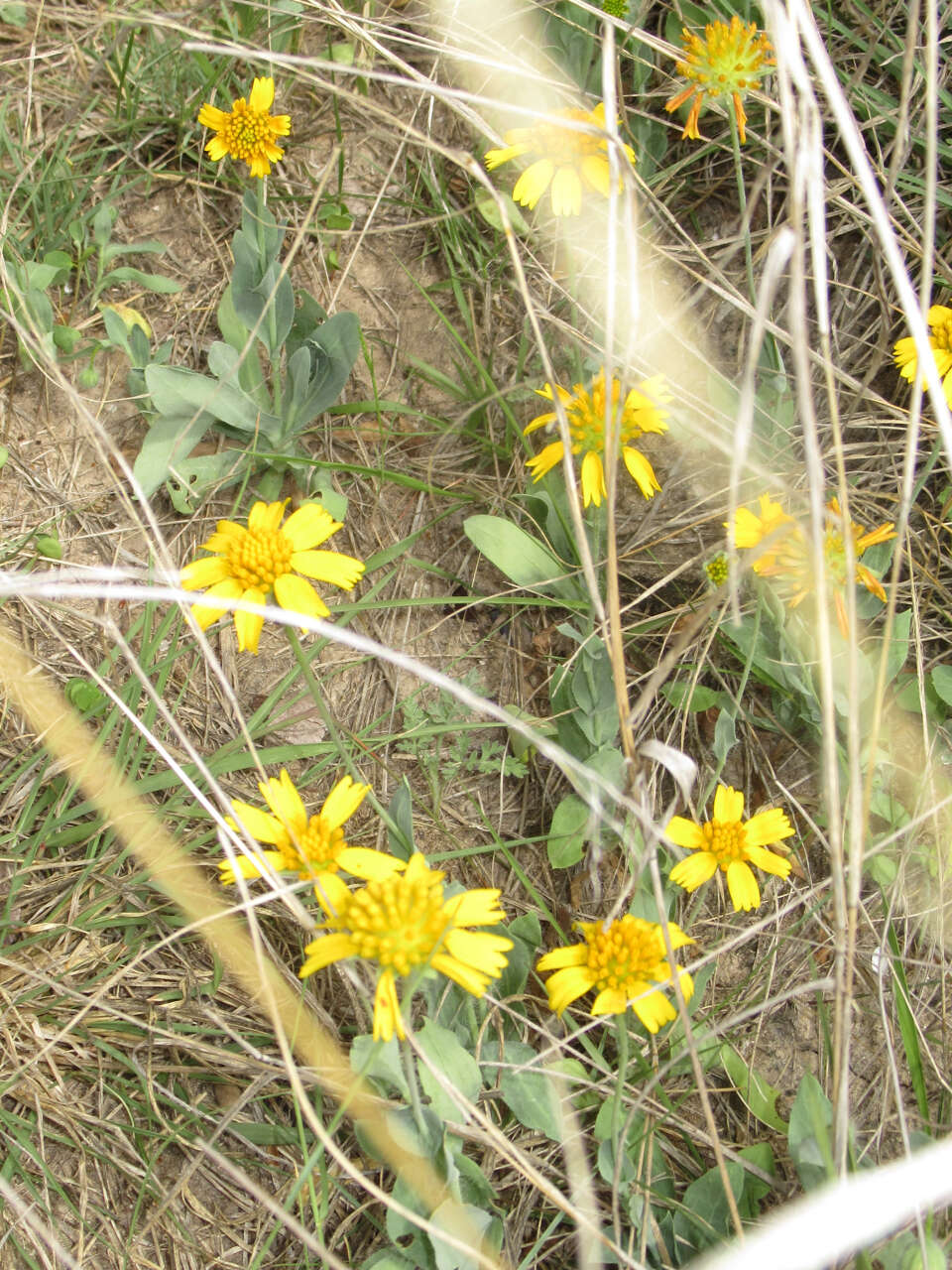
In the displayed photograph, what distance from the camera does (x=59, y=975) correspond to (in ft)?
6.18

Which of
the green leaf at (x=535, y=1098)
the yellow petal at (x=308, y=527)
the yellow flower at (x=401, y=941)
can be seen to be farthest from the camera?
the green leaf at (x=535, y=1098)

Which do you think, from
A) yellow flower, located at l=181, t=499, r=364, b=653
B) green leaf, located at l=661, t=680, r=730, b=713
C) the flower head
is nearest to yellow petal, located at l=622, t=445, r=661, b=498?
the flower head

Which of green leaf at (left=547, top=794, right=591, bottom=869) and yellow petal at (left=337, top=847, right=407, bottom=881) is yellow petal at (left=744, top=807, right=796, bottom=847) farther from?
yellow petal at (left=337, top=847, right=407, bottom=881)

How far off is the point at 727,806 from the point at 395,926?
83cm

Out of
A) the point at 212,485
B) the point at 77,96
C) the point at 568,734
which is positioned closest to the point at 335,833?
the point at 568,734

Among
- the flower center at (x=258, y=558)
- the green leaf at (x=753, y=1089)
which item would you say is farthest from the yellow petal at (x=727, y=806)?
the flower center at (x=258, y=558)

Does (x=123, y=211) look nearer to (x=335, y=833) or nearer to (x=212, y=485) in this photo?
(x=212, y=485)

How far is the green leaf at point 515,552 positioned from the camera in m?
2.14

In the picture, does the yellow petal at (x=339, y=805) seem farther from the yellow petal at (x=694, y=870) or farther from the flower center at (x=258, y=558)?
the yellow petal at (x=694, y=870)

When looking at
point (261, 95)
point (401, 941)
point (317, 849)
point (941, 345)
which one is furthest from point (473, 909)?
point (261, 95)

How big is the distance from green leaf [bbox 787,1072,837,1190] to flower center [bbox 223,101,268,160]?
83.2 inches

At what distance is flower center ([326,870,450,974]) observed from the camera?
1.28m

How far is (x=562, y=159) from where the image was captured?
1.91m

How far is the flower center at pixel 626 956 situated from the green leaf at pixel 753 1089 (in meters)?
0.37
